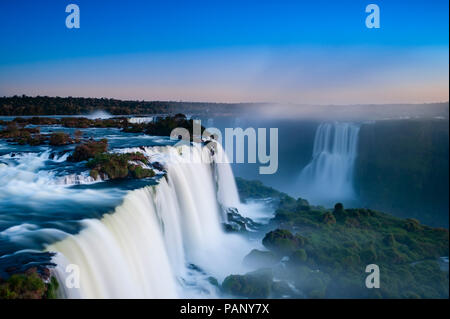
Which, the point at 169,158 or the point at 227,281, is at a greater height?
the point at 169,158

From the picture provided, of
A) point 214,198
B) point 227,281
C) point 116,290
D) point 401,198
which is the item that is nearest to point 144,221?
point 116,290

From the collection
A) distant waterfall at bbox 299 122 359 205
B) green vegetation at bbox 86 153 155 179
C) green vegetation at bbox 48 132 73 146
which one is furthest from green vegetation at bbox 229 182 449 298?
distant waterfall at bbox 299 122 359 205

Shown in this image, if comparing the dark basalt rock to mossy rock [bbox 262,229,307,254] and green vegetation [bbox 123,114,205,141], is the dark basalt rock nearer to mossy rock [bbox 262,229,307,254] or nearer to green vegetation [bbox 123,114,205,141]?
mossy rock [bbox 262,229,307,254]

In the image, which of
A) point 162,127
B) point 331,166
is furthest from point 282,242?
point 331,166

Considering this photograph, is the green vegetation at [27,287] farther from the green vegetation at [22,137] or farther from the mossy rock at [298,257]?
the green vegetation at [22,137]
